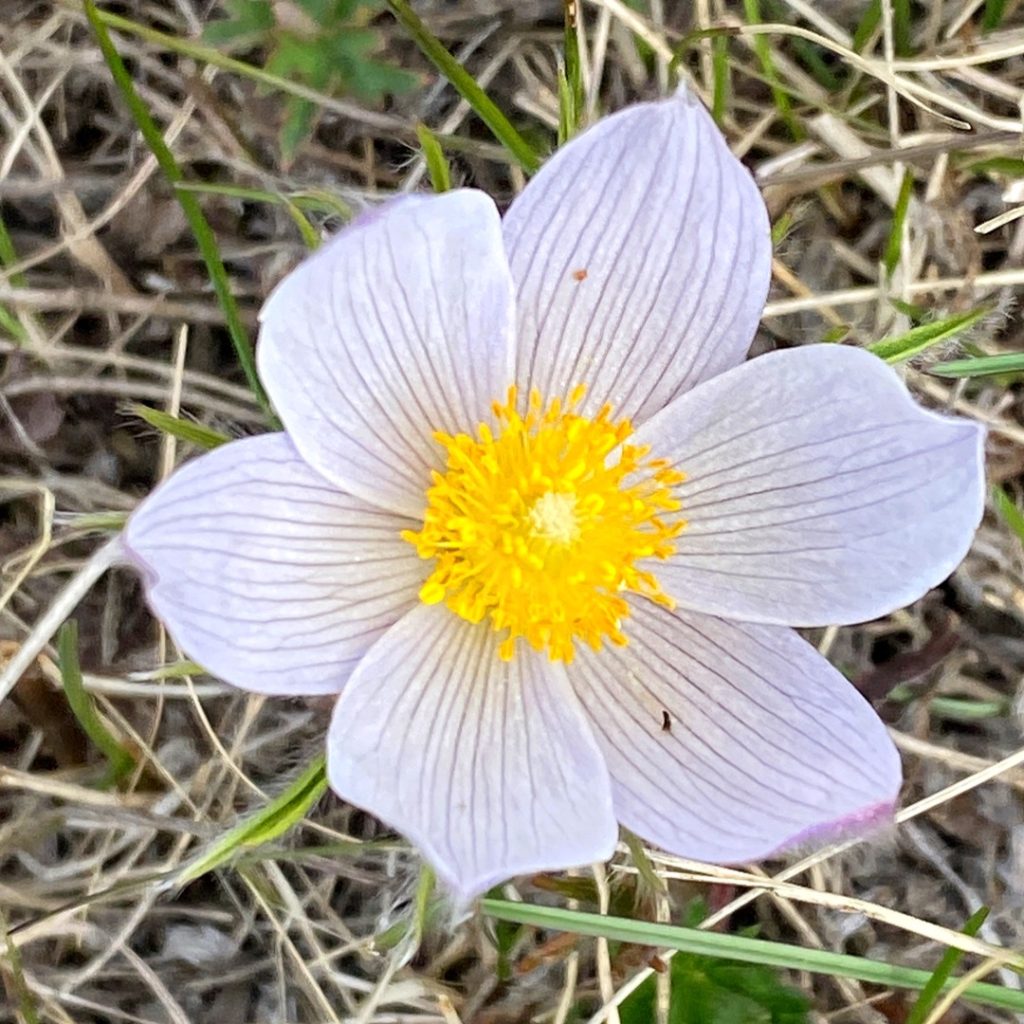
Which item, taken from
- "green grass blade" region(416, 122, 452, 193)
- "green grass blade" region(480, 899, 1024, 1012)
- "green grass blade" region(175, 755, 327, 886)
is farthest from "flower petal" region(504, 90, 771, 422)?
"green grass blade" region(480, 899, 1024, 1012)

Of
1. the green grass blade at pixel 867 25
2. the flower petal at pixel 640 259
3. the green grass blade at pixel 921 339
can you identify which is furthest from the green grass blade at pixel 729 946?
the green grass blade at pixel 867 25

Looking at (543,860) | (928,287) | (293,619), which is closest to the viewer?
(543,860)

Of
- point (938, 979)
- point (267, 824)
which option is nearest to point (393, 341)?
point (267, 824)

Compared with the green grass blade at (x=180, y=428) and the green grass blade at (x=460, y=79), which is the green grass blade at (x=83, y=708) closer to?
the green grass blade at (x=180, y=428)

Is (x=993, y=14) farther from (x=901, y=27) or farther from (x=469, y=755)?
(x=469, y=755)

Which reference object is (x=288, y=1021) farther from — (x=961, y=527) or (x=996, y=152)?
(x=996, y=152)

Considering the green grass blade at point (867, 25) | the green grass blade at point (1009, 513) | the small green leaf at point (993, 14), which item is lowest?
the green grass blade at point (1009, 513)

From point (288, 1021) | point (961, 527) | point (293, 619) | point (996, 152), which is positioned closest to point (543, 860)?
point (293, 619)
